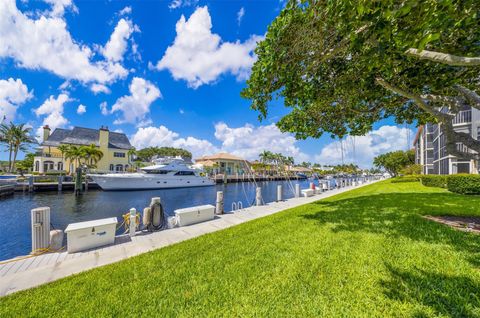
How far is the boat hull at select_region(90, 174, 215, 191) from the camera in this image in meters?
25.6

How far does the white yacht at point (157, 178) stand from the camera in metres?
25.8

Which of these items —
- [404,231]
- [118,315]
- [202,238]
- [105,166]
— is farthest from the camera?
[105,166]

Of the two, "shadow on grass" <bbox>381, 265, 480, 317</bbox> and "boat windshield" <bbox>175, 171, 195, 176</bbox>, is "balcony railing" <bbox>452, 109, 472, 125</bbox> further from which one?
"boat windshield" <bbox>175, 171, 195, 176</bbox>

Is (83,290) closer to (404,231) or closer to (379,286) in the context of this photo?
(379,286)

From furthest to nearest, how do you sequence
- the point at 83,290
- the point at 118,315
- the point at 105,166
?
the point at 105,166
the point at 83,290
the point at 118,315

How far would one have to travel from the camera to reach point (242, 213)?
933 cm

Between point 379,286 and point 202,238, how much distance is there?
4211 mm

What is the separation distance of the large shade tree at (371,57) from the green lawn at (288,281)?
9.19ft

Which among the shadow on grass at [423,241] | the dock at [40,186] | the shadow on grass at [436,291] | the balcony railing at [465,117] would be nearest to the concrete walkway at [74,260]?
the shadow on grass at [423,241]

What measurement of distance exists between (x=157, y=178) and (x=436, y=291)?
2961 cm

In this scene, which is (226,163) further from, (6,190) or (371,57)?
(371,57)

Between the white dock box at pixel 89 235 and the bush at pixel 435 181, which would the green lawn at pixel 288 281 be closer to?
the white dock box at pixel 89 235

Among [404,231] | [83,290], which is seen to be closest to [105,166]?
[83,290]

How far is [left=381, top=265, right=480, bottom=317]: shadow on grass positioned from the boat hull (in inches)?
1141
